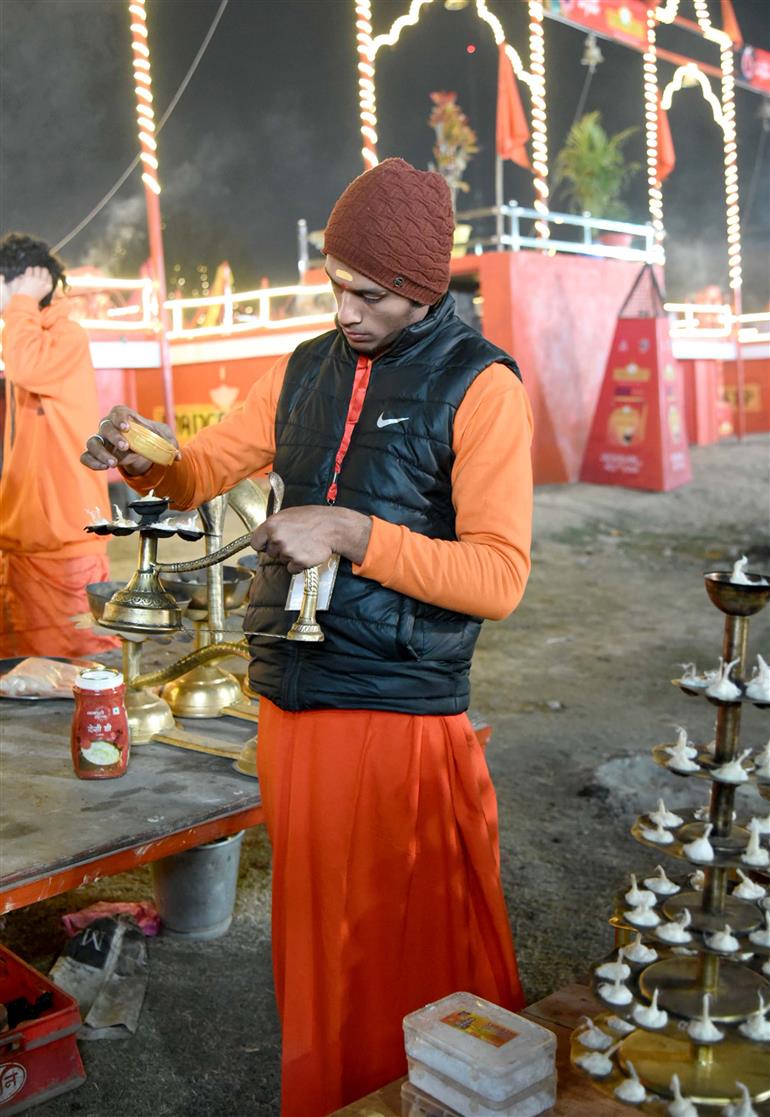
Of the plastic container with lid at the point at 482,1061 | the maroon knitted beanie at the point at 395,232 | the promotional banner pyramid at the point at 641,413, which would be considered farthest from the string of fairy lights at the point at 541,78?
the plastic container with lid at the point at 482,1061

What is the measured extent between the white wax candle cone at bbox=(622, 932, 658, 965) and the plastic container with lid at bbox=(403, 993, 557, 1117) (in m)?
0.14

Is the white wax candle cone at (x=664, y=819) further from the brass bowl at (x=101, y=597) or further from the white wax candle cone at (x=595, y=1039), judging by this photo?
the brass bowl at (x=101, y=597)

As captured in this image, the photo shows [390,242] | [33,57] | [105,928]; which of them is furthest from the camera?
[33,57]

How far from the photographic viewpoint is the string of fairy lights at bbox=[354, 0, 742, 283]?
9336 millimetres

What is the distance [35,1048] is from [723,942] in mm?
1598

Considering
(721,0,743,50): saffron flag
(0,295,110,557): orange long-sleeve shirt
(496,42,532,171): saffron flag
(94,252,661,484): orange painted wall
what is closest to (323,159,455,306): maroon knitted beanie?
(0,295,110,557): orange long-sleeve shirt

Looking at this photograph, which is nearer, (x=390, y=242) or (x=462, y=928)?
(x=390, y=242)

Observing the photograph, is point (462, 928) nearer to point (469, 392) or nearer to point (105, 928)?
point (469, 392)

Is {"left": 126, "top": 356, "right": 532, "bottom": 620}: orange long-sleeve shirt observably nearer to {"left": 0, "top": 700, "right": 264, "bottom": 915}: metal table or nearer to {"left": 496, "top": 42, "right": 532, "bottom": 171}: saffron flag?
{"left": 0, "top": 700, "right": 264, "bottom": 915}: metal table

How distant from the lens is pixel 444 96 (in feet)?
39.1

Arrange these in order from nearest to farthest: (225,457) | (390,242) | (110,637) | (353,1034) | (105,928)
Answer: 1. (390,242)
2. (353,1034)
3. (225,457)
4. (105,928)
5. (110,637)

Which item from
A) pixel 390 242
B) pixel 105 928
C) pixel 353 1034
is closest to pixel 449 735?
pixel 353 1034

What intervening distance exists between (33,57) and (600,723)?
4.42 metres

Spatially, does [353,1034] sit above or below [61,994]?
above
